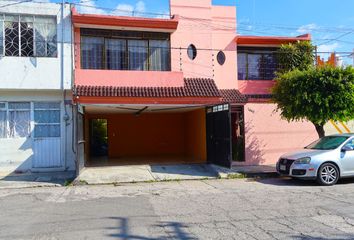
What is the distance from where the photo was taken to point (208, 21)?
56.3 ft

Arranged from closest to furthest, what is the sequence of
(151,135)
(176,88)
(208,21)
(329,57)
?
(176,88)
(208,21)
(329,57)
(151,135)

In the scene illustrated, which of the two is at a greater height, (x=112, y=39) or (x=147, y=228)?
(x=112, y=39)

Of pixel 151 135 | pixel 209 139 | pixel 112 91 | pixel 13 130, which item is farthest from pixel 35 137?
pixel 151 135

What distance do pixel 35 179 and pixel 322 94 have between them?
10518 millimetres

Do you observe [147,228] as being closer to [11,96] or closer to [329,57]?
[11,96]

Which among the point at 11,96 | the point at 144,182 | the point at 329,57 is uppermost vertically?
the point at 329,57

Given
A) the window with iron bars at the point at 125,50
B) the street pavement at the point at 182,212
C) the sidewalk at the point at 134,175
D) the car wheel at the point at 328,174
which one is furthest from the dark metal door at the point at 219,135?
the car wheel at the point at 328,174

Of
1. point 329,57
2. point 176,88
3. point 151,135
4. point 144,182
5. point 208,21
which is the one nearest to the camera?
point 144,182

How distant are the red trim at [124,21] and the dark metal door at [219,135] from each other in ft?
12.9

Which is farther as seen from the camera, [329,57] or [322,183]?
[329,57]

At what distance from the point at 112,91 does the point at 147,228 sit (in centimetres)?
880

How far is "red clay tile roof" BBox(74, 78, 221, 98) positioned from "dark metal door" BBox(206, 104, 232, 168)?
2.78 feet

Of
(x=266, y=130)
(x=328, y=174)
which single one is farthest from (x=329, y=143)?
(x=266, y=130)

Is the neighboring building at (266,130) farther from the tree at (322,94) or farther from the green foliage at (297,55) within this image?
the tree at (322,94)
